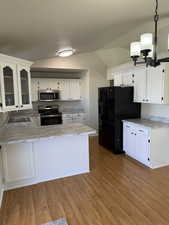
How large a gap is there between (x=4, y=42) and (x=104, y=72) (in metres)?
3.75

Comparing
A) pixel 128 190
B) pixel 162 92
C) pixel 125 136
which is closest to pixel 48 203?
pixel 128 190

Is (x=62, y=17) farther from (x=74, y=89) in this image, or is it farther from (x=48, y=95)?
(x=74, y=89)

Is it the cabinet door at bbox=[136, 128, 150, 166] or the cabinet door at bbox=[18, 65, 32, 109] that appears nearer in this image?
the cabinet door at bbox=[18, 65, 32, 109]

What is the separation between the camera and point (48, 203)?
2.21 meters

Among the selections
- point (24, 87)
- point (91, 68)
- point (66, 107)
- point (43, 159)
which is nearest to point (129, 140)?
point (43, 159)

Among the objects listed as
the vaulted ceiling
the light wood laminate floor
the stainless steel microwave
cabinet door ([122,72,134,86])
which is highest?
the vaulted ceiling

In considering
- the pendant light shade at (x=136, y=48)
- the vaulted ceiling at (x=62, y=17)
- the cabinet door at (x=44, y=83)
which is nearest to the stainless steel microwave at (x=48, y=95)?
the cabinet door at (x=44, y=83)

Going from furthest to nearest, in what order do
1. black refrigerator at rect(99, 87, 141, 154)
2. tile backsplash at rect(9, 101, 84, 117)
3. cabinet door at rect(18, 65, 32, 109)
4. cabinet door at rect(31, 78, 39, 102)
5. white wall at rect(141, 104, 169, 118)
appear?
1. tile backsplash at rect(9, 101, 84, 117)
2. cabinet door at rect(31, 78, 39, 102)
3. black refrigerator at rect(99, 87, 141, 154)
4. white wall at rect(141, 104, 169, 118)
5. cabinet door at rect(18, 65, 32, 109)

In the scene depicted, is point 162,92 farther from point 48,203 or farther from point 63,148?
point 48,203

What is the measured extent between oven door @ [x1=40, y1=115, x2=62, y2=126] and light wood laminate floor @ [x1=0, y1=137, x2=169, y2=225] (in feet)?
9.02

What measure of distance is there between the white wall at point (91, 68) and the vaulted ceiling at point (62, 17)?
2.34 metres

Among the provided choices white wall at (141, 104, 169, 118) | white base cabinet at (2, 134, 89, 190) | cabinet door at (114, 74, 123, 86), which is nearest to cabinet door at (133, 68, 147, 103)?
white wall at (141, 104, 169, 118)

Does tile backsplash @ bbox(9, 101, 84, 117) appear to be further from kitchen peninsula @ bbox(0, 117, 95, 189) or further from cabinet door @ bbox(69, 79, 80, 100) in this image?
kitchen peninsula @ bbox(0, 117, 95, 189)

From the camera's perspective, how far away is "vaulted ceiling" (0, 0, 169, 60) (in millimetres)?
1540
